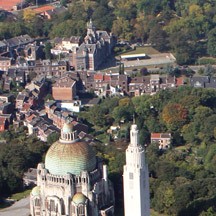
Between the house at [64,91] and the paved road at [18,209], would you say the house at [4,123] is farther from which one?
the paved road at [18,209]

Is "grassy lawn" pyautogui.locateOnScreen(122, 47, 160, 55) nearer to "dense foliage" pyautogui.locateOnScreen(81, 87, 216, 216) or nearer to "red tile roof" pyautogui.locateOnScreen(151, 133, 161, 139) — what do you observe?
"dense foliage" pyautogui.locateOnScreen(81, 87, 216, 216)

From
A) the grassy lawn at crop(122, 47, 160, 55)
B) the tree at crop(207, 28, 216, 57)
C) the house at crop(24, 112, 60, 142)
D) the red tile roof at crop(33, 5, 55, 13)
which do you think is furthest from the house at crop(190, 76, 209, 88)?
the red tile roof at crop(33, 5, 55, 13)

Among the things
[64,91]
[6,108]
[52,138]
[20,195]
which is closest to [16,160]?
[20,195]

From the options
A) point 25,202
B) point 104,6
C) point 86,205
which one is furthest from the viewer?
point 104,6

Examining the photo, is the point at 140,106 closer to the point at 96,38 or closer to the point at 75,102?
the point at 75,102

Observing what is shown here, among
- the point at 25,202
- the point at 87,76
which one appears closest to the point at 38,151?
the point at 25,202

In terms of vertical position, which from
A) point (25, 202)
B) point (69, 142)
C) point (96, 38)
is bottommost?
point (25, 202)

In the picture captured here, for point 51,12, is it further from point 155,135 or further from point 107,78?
point 155,135

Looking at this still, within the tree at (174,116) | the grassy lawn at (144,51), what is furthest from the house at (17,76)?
the tree at (174,116)
